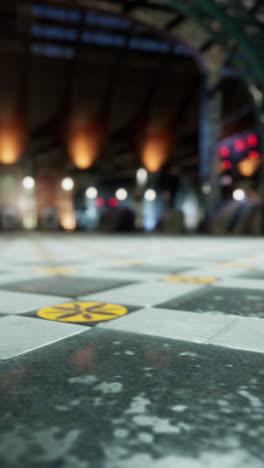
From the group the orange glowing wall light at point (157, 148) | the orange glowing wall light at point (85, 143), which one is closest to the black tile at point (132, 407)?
the orange glowing wall light at point (85, 143)

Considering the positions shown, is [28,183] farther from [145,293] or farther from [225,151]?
Result: [145,293]

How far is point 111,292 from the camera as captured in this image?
2342 mm

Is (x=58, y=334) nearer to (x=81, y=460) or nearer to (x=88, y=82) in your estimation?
(x=81, y=460)

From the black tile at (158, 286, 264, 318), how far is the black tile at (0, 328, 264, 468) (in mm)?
623

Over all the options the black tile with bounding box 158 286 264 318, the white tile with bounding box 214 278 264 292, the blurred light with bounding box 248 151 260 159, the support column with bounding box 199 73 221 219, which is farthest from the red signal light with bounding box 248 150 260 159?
the black tile with bounding box 158 286 264 318

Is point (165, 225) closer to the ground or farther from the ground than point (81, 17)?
closer to the ground

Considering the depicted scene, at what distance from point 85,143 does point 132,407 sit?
Result: 22822 mm

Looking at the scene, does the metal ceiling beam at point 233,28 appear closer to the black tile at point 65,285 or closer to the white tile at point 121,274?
the white tile at point 121,274

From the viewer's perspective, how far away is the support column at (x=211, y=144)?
54.6 ft

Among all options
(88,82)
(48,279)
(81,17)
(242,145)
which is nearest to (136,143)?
(88,82)

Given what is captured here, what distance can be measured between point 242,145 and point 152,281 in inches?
858

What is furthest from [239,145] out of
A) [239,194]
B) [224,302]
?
[224,302]

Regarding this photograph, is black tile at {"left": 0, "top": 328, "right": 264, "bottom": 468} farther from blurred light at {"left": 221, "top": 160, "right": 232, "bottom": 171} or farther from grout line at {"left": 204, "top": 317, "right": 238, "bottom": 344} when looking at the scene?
blurred light at {"left": 221, "top": 160, "right": 232, "bottom": 171}

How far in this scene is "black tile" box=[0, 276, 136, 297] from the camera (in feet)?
7.75
